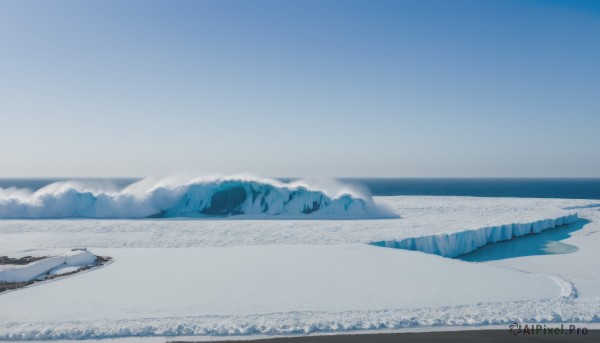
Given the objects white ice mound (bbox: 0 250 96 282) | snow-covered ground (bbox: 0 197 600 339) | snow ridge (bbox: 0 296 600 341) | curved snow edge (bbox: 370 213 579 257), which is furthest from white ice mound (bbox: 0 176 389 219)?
snow ridge (bbox: 0 296 600 341)

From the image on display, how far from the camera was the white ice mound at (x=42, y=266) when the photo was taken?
391 inches

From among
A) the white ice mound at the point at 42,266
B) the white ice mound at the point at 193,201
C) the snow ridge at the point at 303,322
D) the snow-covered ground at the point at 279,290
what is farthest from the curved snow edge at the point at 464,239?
the white ice mound at the point at 42,266

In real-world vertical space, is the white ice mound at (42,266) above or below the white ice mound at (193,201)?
below

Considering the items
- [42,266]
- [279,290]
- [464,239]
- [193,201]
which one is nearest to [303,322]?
[279,290]

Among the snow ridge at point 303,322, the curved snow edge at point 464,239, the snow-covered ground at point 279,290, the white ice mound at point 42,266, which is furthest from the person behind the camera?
the curved snow edge at point 464,239

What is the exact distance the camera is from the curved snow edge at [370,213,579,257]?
1567 centimetres

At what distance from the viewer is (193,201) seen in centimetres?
2792

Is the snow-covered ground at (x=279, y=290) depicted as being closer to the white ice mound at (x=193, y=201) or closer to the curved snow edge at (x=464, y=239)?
the curved snow edge at (x=464, y=239)

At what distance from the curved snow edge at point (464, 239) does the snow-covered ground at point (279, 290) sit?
0.58 metres

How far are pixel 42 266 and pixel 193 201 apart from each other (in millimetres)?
17176

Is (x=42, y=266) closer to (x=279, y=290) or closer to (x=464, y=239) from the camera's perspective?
(x=279, y=290)

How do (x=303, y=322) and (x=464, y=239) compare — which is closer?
(x=303, y=322)

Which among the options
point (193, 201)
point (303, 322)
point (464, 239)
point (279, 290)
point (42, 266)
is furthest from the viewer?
point (193, 201)

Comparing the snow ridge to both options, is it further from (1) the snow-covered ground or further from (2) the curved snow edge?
(2) the curved snow edge
